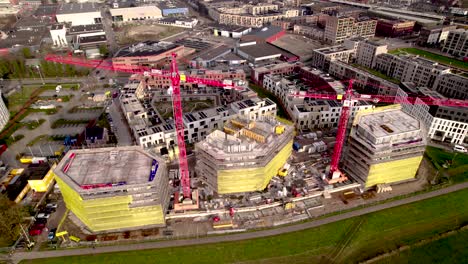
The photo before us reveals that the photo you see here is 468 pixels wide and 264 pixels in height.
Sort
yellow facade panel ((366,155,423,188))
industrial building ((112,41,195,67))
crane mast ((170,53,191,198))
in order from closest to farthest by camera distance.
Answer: crane mast ((170,53,191,198)) → yellow facade panel ((366,155,423,188)) → industrial building ((112,41,195,67))

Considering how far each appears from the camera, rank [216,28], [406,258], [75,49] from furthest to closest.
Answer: [216,28] < [75,49] < [406,258]

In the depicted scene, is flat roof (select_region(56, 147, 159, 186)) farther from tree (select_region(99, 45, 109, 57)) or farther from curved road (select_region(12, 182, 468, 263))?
tree (select_region(99, 45, 109, 57))

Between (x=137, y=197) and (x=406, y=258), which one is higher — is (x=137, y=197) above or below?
above

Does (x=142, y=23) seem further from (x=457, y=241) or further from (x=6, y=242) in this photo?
(x=457, y=241)

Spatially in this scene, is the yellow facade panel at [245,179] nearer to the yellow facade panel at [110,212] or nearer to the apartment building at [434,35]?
the yellow facade panel at [110,212]

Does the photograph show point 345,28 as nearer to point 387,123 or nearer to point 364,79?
point 364,79

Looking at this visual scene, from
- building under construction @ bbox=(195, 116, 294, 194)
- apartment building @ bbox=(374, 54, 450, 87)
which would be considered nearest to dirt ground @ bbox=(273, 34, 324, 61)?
apartment building @ bbox=(374, 54, 450, 87)

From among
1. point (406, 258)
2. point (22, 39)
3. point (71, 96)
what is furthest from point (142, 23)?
point (406, 258)
